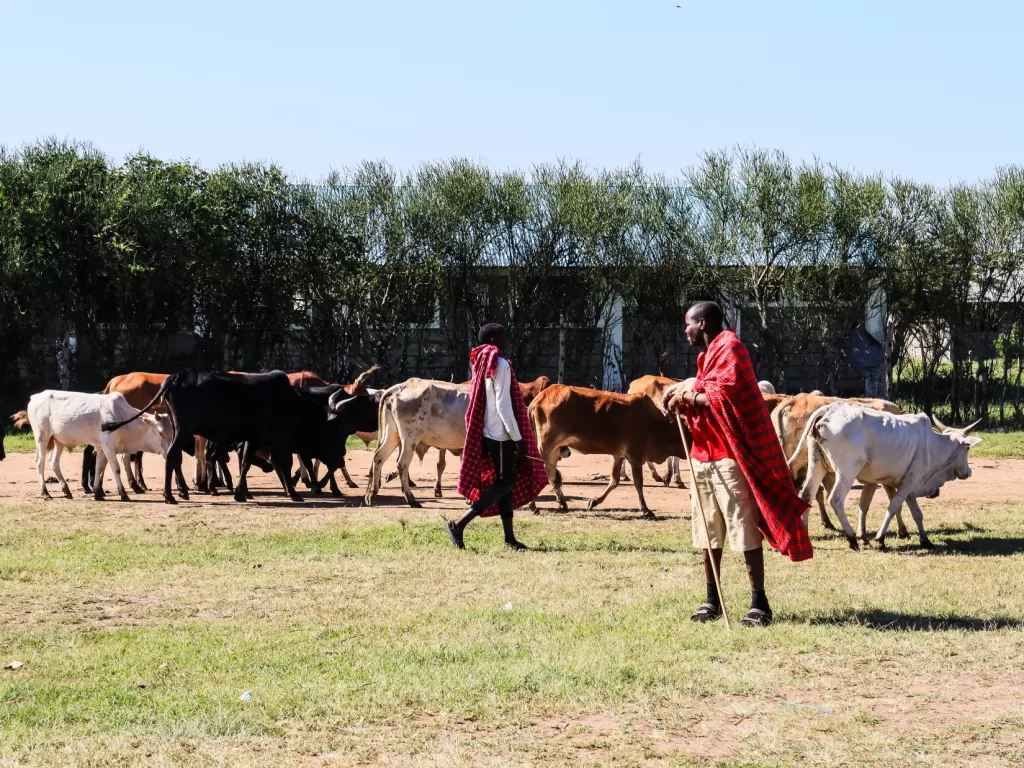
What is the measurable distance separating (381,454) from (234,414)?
182 cm

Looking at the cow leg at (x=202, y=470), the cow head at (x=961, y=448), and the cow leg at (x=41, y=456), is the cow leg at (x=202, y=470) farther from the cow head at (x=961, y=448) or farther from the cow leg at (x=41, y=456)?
the cow head at (x=961, y=448)

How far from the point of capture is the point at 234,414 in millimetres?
15281

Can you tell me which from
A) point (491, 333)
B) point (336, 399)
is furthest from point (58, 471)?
point (491, 333)

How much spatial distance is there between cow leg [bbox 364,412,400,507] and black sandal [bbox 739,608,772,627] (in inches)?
298

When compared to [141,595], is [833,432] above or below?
above

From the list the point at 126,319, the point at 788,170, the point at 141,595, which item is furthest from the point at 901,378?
the point at 141,595

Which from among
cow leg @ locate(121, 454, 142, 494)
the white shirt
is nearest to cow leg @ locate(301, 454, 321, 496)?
cow leg @ locate(121, 454, 142, 494)

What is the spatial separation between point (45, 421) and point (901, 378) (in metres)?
18.8

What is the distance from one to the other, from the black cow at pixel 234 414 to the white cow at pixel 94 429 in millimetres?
334

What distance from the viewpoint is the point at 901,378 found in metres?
28.0

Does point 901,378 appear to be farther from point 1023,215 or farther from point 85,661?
point 85,661

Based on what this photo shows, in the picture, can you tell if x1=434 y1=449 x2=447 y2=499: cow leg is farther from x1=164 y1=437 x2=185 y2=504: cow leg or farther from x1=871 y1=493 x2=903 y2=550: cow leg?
x1=871 y1=493 x2=903 y2=550: cow leg

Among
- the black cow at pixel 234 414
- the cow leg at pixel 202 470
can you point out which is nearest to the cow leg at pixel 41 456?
the black cow at pixel 234 414

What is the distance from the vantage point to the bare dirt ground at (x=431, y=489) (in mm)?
14812
